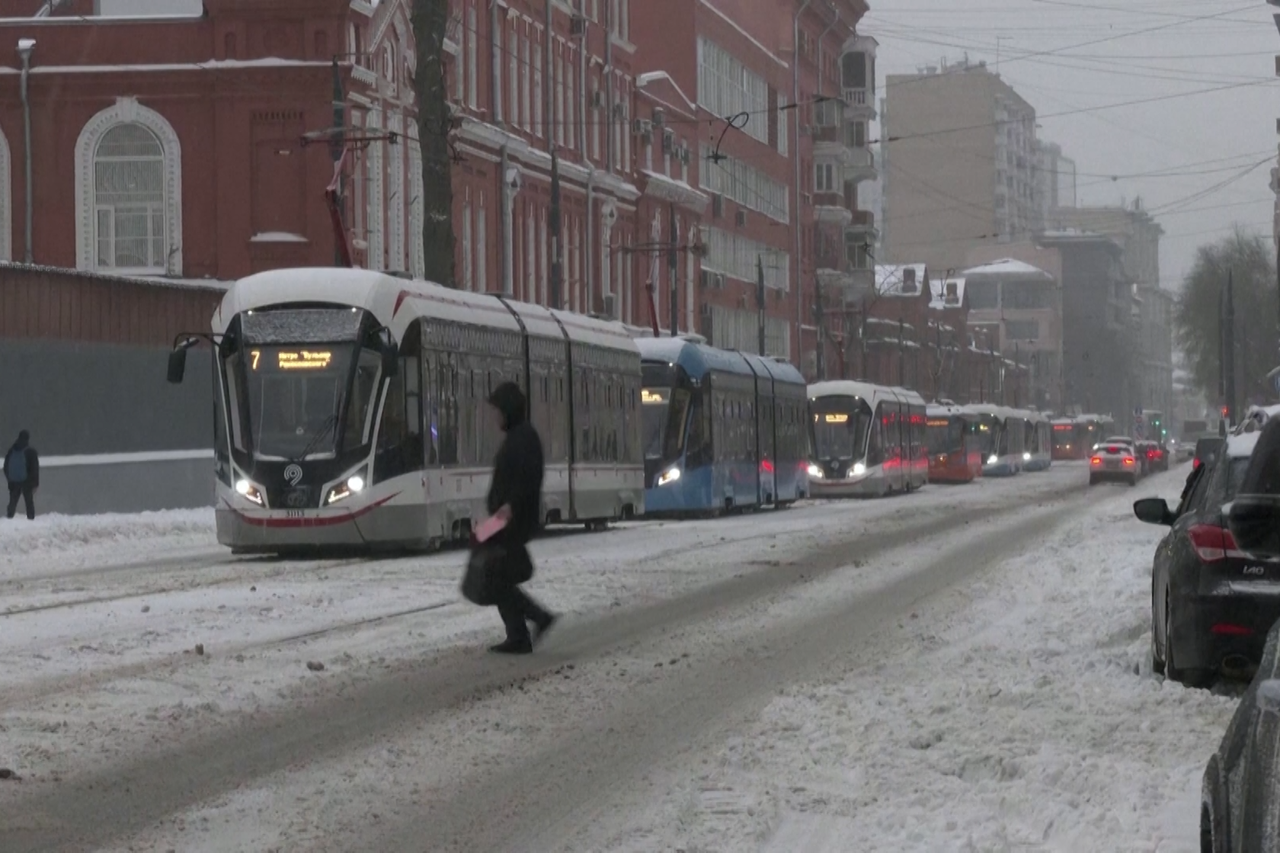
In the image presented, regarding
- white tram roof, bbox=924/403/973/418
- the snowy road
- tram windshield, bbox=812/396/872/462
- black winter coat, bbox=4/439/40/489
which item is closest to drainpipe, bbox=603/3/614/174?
tram windshield, bbox=812/396/872/462

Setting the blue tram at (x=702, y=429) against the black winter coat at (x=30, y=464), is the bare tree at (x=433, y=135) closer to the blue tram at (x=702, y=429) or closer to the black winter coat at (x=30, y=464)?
the blue tram at (x=702, y=429)

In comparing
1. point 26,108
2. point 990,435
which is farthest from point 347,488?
point 990,435

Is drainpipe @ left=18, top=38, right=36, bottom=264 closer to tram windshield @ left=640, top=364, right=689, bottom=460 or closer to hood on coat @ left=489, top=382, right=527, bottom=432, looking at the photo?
tram windshield @ left=640, top=364, right=689, bottom=460

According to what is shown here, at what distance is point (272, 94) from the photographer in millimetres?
49312

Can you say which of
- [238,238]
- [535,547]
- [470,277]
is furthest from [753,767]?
[470,277]

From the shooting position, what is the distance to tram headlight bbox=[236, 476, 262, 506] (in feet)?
86.5

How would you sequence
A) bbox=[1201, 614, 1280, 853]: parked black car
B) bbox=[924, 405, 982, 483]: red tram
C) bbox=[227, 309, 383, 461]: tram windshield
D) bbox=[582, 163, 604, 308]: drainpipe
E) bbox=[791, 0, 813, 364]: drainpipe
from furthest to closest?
bbox=[791, 0, 813, 364]: drainpipe, bbox=[924, 405, 982, 483]: red tram, bbox=[582, 163, 604, 308]: drainpipe, bbox=[227, 309, 383, 461]: tram windshield, bbox=[1201, 614, 1280, 853]: parked black car

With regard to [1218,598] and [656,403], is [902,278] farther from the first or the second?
[1218,598]

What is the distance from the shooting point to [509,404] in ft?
49.3

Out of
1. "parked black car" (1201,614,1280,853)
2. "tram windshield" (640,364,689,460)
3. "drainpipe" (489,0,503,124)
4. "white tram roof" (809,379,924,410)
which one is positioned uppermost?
"drainpipe" (489,0,503,124)

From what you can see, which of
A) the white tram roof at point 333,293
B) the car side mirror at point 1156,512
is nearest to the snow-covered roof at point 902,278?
the white tram roof at point 333,293

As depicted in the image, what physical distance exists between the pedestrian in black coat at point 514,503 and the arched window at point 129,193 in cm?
3524

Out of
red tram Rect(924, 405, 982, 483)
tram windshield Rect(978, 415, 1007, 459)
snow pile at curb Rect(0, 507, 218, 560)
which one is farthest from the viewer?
tram windshield Rect(978, 415, 1007, 459)

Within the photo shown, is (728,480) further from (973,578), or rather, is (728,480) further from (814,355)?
(814,355)
